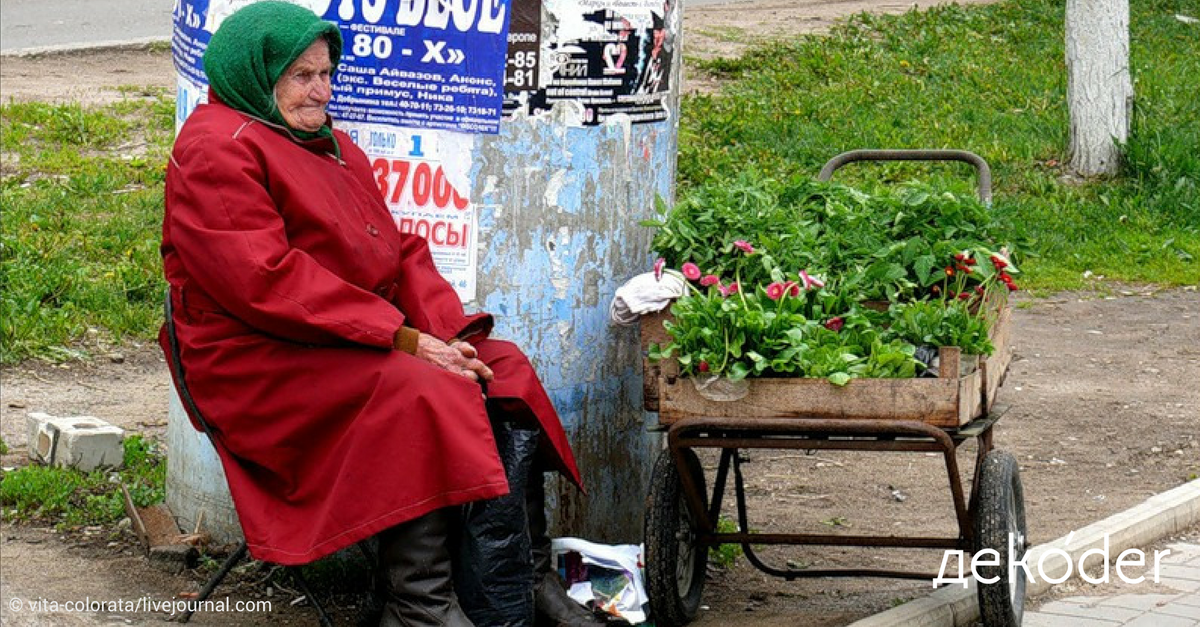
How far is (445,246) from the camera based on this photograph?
4.99m

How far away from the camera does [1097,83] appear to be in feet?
37.3

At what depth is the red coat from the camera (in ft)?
13.6

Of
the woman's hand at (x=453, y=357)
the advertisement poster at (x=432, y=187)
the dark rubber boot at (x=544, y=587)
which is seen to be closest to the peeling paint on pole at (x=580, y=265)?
the advertisement poster at (x=432, y=187)

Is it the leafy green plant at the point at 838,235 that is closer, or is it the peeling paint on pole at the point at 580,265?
the leafy green plant at the point at 838,235

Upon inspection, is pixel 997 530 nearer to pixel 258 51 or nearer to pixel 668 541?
pixel 668 541

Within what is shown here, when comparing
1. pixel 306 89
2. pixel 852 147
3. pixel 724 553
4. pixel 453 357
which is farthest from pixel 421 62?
pixel 852 147

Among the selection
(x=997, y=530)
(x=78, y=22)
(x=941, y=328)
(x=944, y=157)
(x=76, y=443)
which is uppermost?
(x=78, y=22)

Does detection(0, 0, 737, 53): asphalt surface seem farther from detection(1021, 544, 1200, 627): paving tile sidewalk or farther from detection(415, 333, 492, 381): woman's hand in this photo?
detection(1021, 544, 1200, 627): paving tile sidewalk

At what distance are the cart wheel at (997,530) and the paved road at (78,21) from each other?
10.0m

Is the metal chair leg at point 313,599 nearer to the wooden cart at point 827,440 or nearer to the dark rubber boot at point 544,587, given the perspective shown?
the dark rubber boot at point 544,587

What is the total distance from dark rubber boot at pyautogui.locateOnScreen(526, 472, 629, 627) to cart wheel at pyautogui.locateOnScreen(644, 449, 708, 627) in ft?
0.61

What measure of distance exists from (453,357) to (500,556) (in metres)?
0.51

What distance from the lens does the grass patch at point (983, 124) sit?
34.7 feet
